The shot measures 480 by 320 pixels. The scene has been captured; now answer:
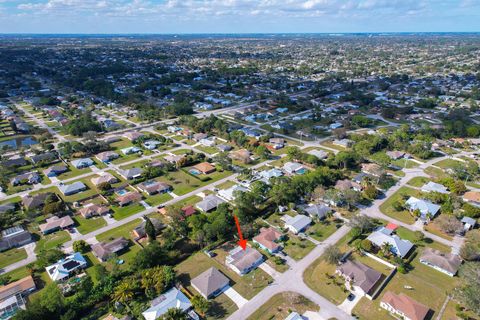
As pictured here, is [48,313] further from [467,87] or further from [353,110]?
[467,87]

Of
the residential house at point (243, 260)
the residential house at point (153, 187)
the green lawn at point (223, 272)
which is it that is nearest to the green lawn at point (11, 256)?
the residential house at point (153, 187)

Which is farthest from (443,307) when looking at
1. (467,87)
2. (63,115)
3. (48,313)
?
(467,87)

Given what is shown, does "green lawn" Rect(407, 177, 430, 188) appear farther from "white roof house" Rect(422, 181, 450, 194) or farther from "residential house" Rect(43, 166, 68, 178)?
"residential house" Rect(43, 166, 68, 178)

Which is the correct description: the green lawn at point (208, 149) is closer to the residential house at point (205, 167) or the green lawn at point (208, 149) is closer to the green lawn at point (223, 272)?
the residential house at point (205, 167)

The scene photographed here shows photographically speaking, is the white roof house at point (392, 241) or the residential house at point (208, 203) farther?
the residential house at point (208, 203)

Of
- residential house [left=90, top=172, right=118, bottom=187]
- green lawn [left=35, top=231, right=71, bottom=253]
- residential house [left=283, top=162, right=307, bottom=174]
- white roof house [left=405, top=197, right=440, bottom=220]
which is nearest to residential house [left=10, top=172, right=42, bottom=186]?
residential house [left=90, top=172, right=118, bottom=187]

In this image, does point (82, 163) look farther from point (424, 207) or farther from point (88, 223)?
point (424, 207)
